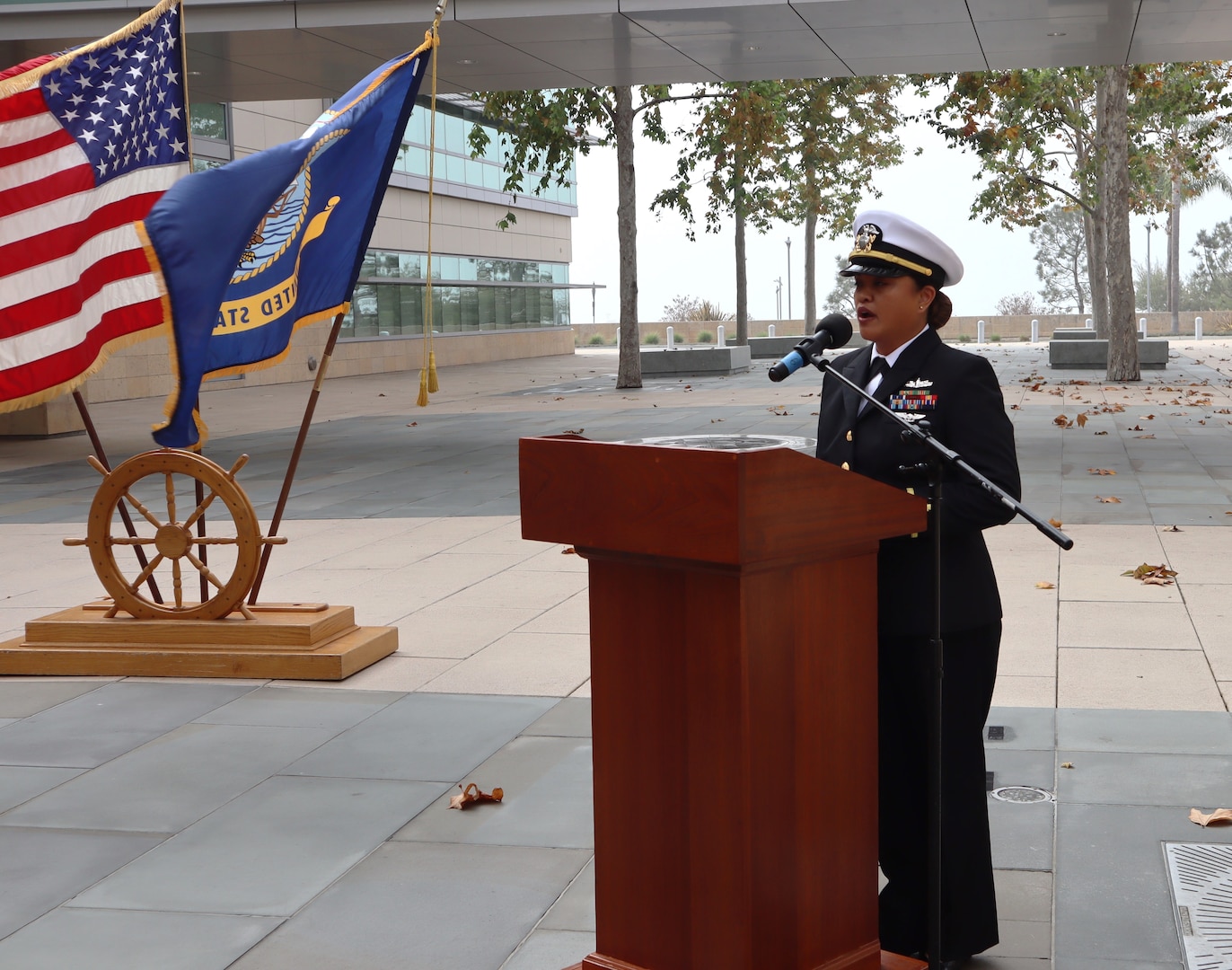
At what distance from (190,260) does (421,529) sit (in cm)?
501

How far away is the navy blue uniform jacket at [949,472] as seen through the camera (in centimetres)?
321

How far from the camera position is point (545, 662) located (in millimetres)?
6773

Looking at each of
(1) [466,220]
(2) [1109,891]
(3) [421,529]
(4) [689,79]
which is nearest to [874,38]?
(4) [689,79]

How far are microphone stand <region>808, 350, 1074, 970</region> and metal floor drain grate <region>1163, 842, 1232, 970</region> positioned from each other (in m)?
0.80

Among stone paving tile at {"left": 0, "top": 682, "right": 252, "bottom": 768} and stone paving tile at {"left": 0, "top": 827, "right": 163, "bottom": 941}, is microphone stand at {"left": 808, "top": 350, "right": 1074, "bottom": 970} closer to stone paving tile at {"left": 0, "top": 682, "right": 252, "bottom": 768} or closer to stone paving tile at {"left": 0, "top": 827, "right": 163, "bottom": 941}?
stone paving tile at {"left": 0, "top": 827, "right": 163, "bottom": 941}

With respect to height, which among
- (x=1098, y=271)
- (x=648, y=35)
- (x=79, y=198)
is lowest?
(x=79, y=198)

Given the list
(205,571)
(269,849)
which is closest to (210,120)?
(205,571)

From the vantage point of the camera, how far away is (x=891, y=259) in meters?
3.24

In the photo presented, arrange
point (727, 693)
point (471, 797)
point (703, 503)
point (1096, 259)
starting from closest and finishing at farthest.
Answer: point (703, 503), point (727, 693), point (471, 797), point (1096, 259)

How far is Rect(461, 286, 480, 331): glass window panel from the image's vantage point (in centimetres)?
4712

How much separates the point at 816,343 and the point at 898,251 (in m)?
0.39

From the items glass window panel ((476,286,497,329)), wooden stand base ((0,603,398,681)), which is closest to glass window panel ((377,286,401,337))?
glass window panel ((476,286,497,329))

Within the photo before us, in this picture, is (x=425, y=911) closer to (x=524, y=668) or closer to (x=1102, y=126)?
(x=524, y=668)

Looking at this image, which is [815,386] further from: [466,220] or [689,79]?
[466,220]
